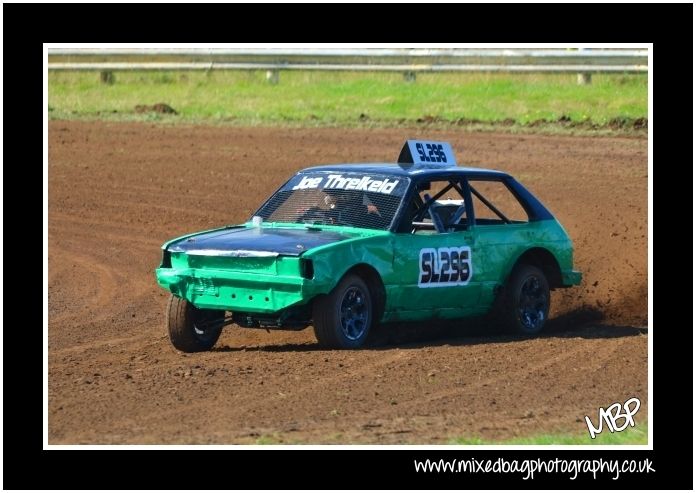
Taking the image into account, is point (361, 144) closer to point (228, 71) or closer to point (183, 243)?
point (228, 71)

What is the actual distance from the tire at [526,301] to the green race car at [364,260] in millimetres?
12

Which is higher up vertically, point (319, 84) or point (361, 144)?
point (319, 84)

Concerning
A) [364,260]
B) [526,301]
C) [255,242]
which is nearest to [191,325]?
[255,242]

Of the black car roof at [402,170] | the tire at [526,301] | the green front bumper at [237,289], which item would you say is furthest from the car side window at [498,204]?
the green front bumper at [237,289]

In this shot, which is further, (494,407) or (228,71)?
(228,71)

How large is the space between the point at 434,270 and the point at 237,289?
1.82 m

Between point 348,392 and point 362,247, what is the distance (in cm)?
174

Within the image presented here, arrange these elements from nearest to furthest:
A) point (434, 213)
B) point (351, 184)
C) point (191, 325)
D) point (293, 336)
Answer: point (191, 325), point (351, 184), point (434, 213), point (293, 336)

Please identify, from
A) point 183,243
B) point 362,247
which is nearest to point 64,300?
point 183,243

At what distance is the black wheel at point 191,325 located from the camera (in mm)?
10523

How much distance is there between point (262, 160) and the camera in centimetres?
1986

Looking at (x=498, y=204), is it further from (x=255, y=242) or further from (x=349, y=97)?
(x=255, y=242)

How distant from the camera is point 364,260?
405 inches

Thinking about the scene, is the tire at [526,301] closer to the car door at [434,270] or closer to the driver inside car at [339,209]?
the car door at [434,270]
